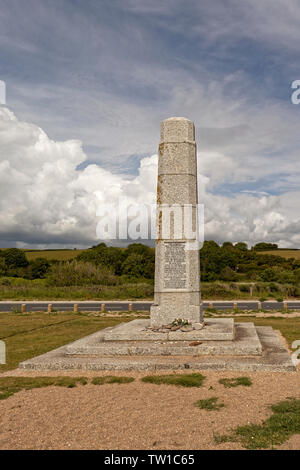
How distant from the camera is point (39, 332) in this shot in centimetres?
1340

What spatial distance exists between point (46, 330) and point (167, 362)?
287 inches

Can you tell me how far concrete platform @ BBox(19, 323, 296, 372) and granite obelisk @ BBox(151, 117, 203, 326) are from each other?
1.97 metres

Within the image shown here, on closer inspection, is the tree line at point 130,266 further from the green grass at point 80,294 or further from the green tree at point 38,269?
the green grass at point 80,294

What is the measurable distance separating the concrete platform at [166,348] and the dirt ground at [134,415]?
4.51 ft

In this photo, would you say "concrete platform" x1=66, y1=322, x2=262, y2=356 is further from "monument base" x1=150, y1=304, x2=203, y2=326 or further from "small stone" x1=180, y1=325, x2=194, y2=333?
"monument base" x1=150, y1=304, x2=203, y2=326

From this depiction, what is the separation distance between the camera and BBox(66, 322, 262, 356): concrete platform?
331 inches

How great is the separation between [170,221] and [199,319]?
8.56 ft

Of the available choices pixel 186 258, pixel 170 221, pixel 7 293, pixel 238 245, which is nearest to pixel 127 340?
pixel 186 258

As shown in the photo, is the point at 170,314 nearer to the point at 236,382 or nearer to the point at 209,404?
the point at 236,382

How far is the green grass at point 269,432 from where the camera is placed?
4.26 metres

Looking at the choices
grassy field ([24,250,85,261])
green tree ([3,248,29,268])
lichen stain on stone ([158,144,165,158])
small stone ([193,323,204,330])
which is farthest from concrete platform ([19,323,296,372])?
grassy field ([24,250,85,261])

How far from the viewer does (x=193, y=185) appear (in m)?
10.6

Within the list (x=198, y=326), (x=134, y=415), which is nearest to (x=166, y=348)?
(x=198, y=326)

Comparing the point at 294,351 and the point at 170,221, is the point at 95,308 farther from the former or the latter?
the point at 294,351
